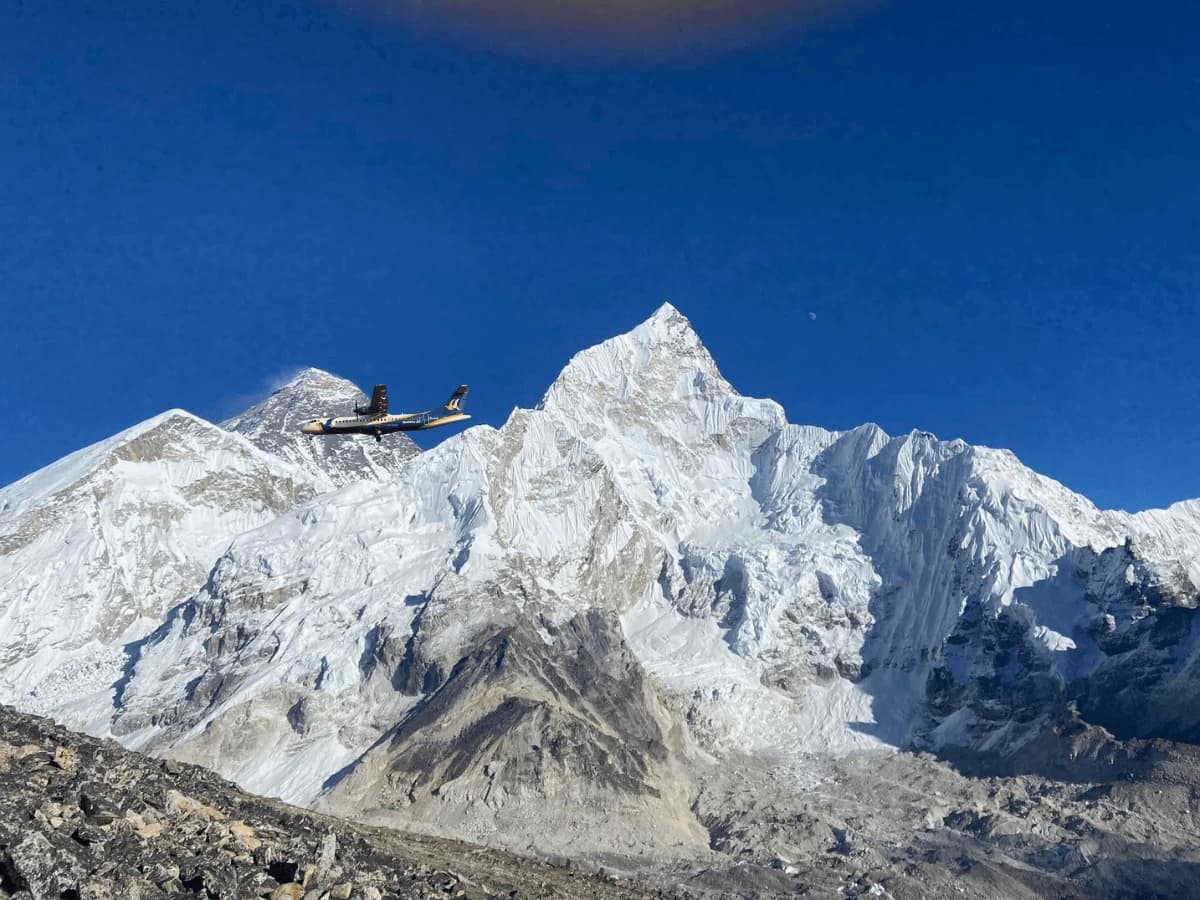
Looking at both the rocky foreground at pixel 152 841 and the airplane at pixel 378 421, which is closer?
the rocky foreground at pixel 152 841

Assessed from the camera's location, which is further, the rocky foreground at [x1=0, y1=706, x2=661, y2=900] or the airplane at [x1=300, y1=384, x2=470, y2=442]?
the airplane at [x1=300, y1=384, x2=470, y2=442]

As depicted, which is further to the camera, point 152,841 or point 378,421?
point 378,421

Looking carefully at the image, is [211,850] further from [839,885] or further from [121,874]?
[839,885]

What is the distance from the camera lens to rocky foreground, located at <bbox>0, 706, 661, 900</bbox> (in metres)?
37.2

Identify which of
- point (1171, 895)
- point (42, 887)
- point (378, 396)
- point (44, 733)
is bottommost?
point (42, 887)

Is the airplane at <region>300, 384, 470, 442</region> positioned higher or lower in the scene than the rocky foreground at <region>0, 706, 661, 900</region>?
higher

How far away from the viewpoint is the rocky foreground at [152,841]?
122 feet

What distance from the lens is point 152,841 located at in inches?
1626

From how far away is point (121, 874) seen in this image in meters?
38.1

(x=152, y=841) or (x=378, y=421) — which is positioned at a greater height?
(x=378, y=421)

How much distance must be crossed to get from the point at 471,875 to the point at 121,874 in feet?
85.2

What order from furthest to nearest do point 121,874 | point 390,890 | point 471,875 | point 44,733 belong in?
point 471,875
point 44,733
point 390,890
point 121,874

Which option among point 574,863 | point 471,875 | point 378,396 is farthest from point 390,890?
point 574,863

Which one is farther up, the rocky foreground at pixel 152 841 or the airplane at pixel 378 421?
the airplane at pixel 378 421
